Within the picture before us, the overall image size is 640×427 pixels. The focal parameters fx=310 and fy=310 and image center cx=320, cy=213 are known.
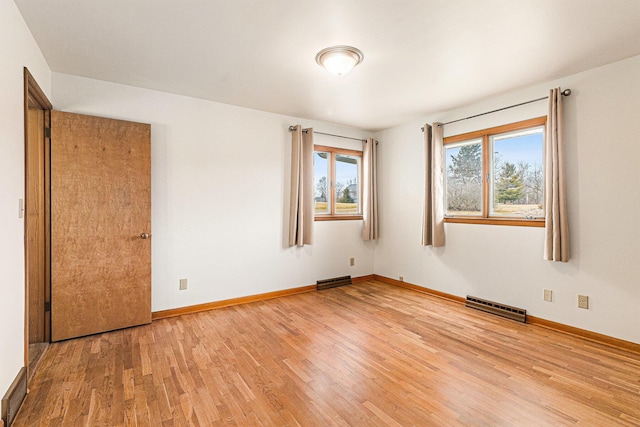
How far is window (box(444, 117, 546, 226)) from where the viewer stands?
11.2 ft

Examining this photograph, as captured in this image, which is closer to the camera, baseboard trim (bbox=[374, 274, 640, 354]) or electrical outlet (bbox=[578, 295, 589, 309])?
baseboard trim (bbox=[374, 274, 640, 354])

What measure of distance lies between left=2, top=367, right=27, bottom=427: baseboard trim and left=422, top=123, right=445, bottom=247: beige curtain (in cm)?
414

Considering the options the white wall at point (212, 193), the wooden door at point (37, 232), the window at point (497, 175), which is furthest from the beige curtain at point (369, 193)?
the wooden door at point (37, 232)

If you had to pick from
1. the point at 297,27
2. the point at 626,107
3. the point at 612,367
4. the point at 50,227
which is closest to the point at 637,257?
the point at 612,367

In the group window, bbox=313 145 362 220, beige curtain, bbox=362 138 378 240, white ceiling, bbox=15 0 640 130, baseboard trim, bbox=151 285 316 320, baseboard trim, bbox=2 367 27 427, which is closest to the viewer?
baseboard trim, bbox=2 367 27 427

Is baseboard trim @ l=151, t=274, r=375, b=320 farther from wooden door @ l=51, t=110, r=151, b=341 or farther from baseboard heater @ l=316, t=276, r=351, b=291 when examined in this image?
wooden door @ l=51, t=110, r=151, b=341

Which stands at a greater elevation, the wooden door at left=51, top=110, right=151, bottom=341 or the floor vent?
the wooden door at left=51, top=110, right=151, bottom=341

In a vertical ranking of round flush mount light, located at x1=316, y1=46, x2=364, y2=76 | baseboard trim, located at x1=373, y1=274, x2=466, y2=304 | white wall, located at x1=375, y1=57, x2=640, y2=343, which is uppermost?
round flush mount light, located at x1=316, y1=46, x2=364, y2=76

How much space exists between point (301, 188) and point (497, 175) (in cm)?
251

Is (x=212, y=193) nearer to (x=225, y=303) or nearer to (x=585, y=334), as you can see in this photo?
(x=225, y=303)

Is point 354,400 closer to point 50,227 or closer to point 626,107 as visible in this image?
point 50,227

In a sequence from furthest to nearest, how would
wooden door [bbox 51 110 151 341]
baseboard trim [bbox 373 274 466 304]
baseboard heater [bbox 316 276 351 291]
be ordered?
1. baseboard heater [bbox 316 276 351 291]
2. baseboard trim [bbox 373 274 466 304]
3. wooden door [bbox 51 110 151 341]

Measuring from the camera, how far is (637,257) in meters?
2.71

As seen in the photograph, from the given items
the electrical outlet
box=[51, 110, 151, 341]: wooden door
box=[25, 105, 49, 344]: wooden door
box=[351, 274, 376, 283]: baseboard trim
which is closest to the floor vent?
the electrical outlet
